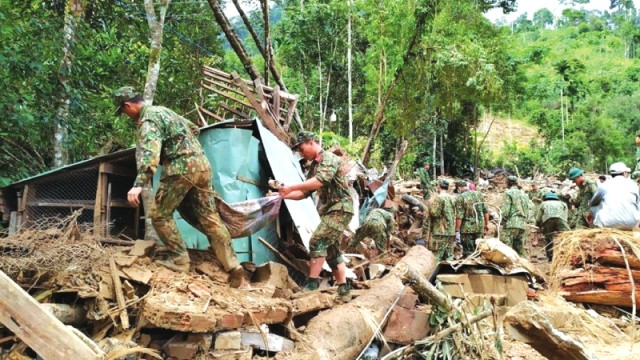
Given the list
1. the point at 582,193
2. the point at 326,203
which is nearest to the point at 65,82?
A: the point at 326,203

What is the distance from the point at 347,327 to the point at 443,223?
554cm

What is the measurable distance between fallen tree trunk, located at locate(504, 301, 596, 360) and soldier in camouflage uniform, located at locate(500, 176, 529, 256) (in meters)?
6.86

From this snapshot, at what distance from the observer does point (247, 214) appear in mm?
5492

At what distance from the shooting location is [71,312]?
3949 mm

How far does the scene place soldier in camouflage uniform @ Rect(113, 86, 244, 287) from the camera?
4.64m

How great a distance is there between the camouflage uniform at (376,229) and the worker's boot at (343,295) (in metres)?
3.24

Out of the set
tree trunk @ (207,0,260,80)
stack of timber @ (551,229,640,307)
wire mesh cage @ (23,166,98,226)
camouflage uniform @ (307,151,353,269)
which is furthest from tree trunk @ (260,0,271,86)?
stack of timber @ (551,229,640,307)

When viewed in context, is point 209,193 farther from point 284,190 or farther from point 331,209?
point 331,209

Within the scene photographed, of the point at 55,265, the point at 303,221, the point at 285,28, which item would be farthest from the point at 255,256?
the point at 285,28

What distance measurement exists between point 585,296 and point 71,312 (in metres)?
5.49

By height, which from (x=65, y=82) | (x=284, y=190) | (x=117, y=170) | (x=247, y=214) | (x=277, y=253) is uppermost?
(x=65, y=82)

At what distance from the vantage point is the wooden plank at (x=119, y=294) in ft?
12.7

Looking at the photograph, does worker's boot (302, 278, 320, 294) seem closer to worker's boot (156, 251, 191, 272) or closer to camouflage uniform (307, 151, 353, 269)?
camouflage uniform (307, 151, 353, 269)

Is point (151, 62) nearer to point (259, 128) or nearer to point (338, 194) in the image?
point (259, 128)
